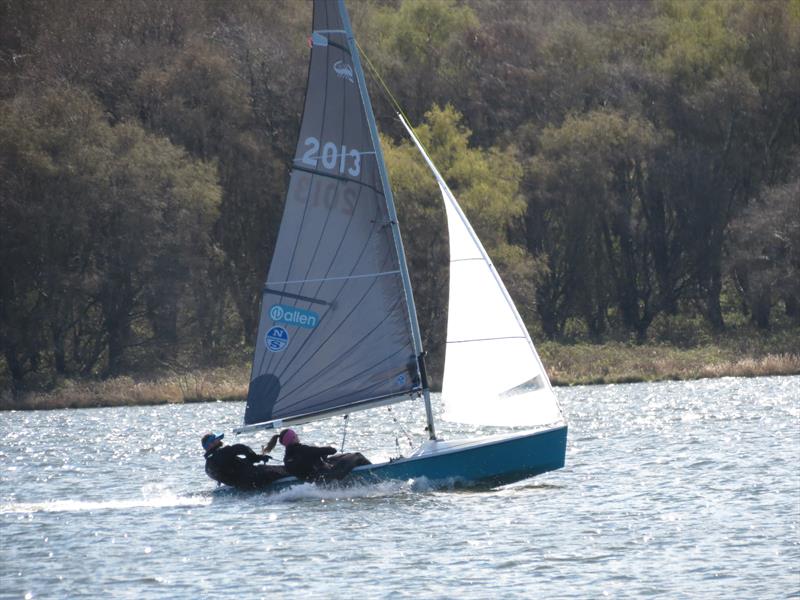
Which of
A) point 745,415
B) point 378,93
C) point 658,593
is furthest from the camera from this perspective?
point 378,93

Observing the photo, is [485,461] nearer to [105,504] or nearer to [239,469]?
[239,469]

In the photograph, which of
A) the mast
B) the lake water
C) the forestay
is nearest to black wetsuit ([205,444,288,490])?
the lake water

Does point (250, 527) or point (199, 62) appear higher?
point (199, 62)

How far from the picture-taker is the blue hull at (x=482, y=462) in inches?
768

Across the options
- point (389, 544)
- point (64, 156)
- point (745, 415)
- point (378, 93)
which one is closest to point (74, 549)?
point (389, 544)

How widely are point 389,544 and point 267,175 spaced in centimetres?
3661

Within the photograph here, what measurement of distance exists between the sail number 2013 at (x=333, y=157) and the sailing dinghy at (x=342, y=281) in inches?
0.5

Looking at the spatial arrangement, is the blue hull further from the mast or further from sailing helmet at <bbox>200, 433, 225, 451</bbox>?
sailing helmet at <bbox>200, 433, 225, 451</bbox>

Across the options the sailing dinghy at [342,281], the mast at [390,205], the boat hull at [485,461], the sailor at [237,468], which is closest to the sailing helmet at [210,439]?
the sailor at [237,468]

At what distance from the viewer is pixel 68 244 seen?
46438 mm

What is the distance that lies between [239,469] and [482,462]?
331 centimetres

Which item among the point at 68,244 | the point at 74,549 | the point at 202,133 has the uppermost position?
the point at 202,133

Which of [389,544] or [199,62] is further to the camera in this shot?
[199,62]

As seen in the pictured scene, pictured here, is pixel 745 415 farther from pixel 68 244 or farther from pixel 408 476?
A: pixel 68 244
